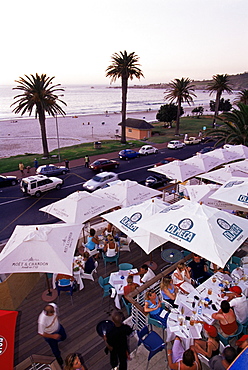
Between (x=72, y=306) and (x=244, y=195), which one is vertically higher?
(x=244, y=195)

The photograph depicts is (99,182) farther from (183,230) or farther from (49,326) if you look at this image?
(49,326)

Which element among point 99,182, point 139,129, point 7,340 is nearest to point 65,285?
point 7,340

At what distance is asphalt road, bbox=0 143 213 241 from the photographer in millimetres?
18922

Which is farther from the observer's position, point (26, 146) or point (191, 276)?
point (26, 146)

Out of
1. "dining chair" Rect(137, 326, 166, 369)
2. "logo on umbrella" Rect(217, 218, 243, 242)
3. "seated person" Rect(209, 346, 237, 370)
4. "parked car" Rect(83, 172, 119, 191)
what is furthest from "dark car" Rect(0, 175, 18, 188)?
"seated person" Rect(209, 346, 237, 370)

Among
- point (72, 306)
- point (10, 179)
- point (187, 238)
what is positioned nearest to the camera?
point (187, 238)

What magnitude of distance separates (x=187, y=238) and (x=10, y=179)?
23.5 metres

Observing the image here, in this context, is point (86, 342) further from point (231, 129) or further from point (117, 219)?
point (231, 129)

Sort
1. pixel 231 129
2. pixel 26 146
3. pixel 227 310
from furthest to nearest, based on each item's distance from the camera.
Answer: pixel 26 146 → pixel 231 129 → pixel 227 310

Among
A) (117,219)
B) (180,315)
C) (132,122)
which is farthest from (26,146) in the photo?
(180,315)

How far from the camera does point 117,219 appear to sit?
31.9 ft

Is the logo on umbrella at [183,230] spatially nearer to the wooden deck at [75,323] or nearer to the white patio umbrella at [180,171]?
the wooden deck at [75,323]

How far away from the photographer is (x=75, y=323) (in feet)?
24.8

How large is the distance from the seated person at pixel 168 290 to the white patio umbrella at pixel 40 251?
2.76m
